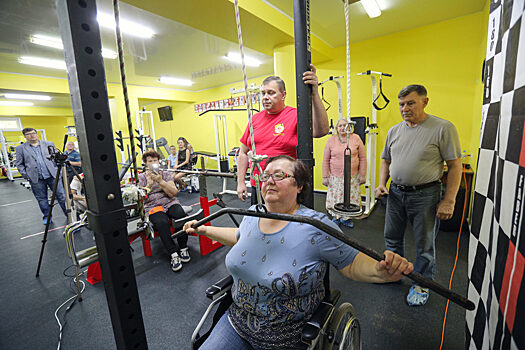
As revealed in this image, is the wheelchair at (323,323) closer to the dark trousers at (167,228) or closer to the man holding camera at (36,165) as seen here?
the dark trousers at (167,228)

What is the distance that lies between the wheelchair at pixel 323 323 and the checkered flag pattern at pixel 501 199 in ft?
1.21

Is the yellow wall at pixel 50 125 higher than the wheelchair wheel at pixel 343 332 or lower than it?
higher

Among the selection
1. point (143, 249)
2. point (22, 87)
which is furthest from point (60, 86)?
point (143, 249)

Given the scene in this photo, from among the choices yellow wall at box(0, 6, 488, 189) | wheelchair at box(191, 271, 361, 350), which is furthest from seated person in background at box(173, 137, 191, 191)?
wheelchair at box(191, 271, 361, 350)

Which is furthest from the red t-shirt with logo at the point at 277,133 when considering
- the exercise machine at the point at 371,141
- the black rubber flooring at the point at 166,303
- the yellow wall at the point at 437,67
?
the yellow wall at the point at 437,67

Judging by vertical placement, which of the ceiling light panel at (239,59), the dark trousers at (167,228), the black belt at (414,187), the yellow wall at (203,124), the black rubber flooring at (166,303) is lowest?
the black rubber flooring at (166,303)

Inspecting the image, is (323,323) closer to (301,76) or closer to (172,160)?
(301,76)

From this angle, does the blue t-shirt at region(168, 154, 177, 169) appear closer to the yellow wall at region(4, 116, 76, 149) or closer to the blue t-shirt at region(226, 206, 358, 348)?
the blue t-shirt at region(226, 206, 358, 348)

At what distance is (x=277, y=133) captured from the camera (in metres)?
1.40

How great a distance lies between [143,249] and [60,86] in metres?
5.05

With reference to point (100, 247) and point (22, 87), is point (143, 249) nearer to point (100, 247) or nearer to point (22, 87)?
point (100, 247)

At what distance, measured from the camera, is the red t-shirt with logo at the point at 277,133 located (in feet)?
4.48

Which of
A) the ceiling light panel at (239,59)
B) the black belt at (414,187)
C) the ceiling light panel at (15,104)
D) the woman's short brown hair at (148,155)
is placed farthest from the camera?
the ceiling light panel at (15,104)

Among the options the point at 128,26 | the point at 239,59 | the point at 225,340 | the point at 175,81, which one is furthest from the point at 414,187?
the point at 175,81
